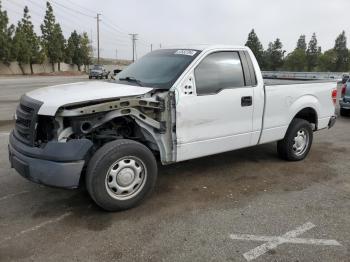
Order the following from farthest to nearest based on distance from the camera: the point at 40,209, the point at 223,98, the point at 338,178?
the point at 338,178 < the point at 223,98 < the point at 40,209

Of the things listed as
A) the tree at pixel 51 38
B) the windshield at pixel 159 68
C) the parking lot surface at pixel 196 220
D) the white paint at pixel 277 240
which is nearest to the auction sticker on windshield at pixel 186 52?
the windshield at pixel 159 68

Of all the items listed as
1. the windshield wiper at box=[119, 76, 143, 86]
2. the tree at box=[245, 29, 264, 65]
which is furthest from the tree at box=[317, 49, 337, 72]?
the windshield wiper at box=[119, 76, 143, 86]

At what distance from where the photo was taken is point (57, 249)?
312 centimetres

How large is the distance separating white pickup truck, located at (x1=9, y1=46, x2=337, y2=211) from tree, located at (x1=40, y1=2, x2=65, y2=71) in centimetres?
5892

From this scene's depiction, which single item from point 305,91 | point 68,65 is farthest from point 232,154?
point 68,65

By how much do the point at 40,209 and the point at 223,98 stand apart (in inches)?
103

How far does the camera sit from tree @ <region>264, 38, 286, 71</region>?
219 ft

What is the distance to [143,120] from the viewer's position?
3902 mm

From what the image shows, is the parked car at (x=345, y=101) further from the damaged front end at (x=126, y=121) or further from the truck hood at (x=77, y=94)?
the truck hood at (x=77, y=94)

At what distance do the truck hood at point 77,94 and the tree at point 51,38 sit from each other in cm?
5948

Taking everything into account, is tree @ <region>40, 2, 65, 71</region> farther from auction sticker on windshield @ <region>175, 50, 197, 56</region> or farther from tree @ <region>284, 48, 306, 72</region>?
auction sticker on windshield @ <region>175, 50, 197, 56</region>

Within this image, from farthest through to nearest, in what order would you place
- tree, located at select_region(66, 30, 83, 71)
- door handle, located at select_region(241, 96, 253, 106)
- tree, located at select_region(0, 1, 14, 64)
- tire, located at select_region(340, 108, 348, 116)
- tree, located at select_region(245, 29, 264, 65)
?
tree, located at select_region(245, 29, 264, 65)
tree, located at select_region(66, 30, 83, 71)
tree, located at select_region(0, 1, 14, 64)
tire, located at select_region(340, 108, 348, 116)
door handle, located at select_region(241, 96, 253, 106)

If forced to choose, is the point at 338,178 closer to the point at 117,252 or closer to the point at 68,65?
the point at 117,252

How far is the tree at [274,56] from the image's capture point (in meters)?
66.9
